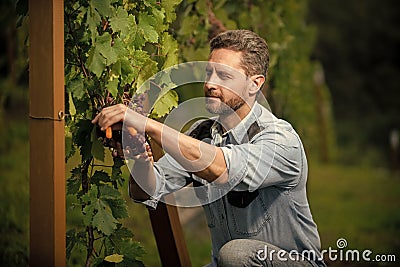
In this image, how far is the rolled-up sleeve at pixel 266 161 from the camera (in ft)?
9.40

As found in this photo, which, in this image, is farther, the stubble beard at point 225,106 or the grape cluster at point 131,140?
the stubble beard at point 225,106

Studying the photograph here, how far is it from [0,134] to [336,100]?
13404mm

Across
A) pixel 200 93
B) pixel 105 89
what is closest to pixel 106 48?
pixel 105 89

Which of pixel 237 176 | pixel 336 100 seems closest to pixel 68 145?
pixel 237 176

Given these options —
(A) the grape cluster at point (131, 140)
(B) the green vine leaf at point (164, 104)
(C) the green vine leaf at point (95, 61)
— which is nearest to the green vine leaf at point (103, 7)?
(C) the green vine leaf at point (95, 61)

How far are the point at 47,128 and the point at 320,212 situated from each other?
5.58m

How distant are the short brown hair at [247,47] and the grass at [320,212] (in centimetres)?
88

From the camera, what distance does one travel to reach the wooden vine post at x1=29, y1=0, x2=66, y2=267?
108 inches

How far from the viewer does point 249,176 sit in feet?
9.49

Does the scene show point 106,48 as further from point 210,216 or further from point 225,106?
point 210,216

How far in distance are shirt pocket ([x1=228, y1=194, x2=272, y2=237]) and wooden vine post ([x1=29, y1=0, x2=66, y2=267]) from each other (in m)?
0.76

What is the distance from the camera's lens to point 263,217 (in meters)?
3.18

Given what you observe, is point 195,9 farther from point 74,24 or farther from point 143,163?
point 143,163

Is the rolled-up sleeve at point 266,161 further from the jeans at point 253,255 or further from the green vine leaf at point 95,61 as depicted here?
the green vine leaf at point 95,61
